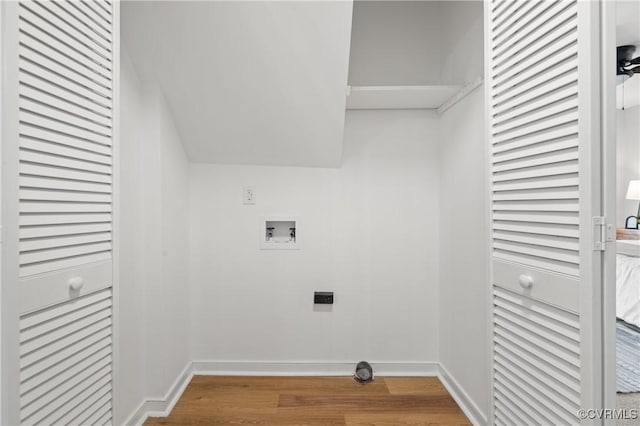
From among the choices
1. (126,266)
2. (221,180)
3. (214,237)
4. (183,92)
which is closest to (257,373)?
(214,237)

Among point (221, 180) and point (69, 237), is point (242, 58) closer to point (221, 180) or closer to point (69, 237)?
point (221, 180)

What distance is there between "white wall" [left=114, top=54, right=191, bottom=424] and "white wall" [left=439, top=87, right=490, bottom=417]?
1748 mm

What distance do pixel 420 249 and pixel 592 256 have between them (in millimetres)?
1631

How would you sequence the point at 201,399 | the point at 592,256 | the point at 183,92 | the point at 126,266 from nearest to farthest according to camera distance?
the point at 592,256
the point at 126,266
the point at 183,92
the point at 201,399

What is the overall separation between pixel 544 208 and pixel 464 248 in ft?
3.67

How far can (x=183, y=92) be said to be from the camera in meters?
2.01

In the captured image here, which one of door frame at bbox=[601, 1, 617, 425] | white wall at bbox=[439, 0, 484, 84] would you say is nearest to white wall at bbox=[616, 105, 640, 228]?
door frame at bbox=[601, 1, 617, 425]

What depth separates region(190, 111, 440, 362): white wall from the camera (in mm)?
2482

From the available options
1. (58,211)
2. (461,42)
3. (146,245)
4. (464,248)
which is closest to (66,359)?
(58,211)

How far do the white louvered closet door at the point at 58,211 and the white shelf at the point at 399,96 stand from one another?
1.38 meters

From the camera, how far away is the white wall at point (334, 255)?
2.48 m

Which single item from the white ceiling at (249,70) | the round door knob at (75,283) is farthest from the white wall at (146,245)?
the round door knob at (75,283)

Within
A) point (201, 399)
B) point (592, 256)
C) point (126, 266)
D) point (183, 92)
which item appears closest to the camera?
point (592, 256)
